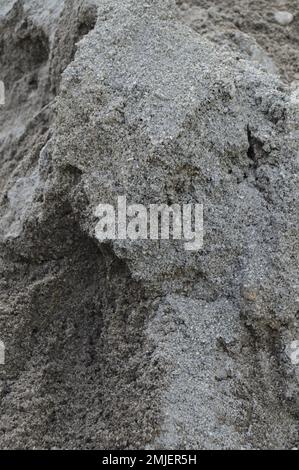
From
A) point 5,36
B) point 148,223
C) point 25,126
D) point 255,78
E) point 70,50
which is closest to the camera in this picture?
point 148,223

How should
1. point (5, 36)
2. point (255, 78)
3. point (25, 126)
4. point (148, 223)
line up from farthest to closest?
point (5, 36) < point (25, 126) < point (255, 78) < point (148, 223)

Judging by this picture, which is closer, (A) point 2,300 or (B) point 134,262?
(B) point 134,262

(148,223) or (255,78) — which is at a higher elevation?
(255,78)

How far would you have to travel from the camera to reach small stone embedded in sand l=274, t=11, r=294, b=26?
8.73ft

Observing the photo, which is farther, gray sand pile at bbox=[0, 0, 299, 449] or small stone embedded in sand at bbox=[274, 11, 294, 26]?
small stone embedded in sand at bbox=[274, 11, 294, 26]

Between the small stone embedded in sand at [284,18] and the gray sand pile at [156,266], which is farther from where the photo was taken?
the small stone embedded in sand at [284,18]

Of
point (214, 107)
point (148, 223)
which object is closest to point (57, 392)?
point (148, 223)

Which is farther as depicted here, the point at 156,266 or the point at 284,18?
the point at 284,18

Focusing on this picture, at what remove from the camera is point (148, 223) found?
1827 millimetres

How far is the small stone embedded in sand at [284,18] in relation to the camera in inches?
105

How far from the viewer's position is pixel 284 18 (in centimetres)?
267

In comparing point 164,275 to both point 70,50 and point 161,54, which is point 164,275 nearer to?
point 161,54

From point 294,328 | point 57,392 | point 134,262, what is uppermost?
point 134,262

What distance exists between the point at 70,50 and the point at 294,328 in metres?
1.06
